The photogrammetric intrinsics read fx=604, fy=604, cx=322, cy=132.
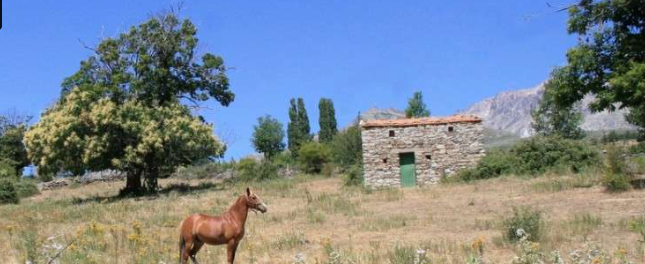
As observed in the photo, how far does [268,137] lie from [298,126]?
281 inches

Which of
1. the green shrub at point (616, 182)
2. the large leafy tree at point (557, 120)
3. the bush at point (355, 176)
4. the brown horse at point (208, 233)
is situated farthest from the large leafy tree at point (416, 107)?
the brown horse at point (208, 233)

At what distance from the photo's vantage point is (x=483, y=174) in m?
28.6

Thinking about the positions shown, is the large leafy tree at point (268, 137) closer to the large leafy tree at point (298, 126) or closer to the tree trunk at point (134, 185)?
the large leafy tree at point (298, 126)

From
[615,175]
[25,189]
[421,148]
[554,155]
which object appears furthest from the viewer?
[25,189]

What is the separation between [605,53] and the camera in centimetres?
1991

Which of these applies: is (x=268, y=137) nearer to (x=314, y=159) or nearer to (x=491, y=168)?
(x=314, y=159)

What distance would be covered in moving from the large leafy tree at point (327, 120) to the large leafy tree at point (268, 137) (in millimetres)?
9951

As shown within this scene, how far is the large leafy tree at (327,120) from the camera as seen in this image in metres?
65.7

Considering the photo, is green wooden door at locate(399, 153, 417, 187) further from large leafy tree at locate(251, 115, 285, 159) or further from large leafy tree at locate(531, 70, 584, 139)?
large leafy tree at locate(251, 115, 285, 159)

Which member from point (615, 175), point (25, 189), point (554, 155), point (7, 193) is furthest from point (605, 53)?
point (25, 189)

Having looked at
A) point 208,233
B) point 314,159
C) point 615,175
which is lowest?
point 208,233

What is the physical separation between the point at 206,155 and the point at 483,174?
13931 millimetres

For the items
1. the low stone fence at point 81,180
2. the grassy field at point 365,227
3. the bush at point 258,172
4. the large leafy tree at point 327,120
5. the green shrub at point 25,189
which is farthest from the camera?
the large leafy tree at point 327,120

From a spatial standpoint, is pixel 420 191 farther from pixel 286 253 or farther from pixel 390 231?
pixel 286 253
